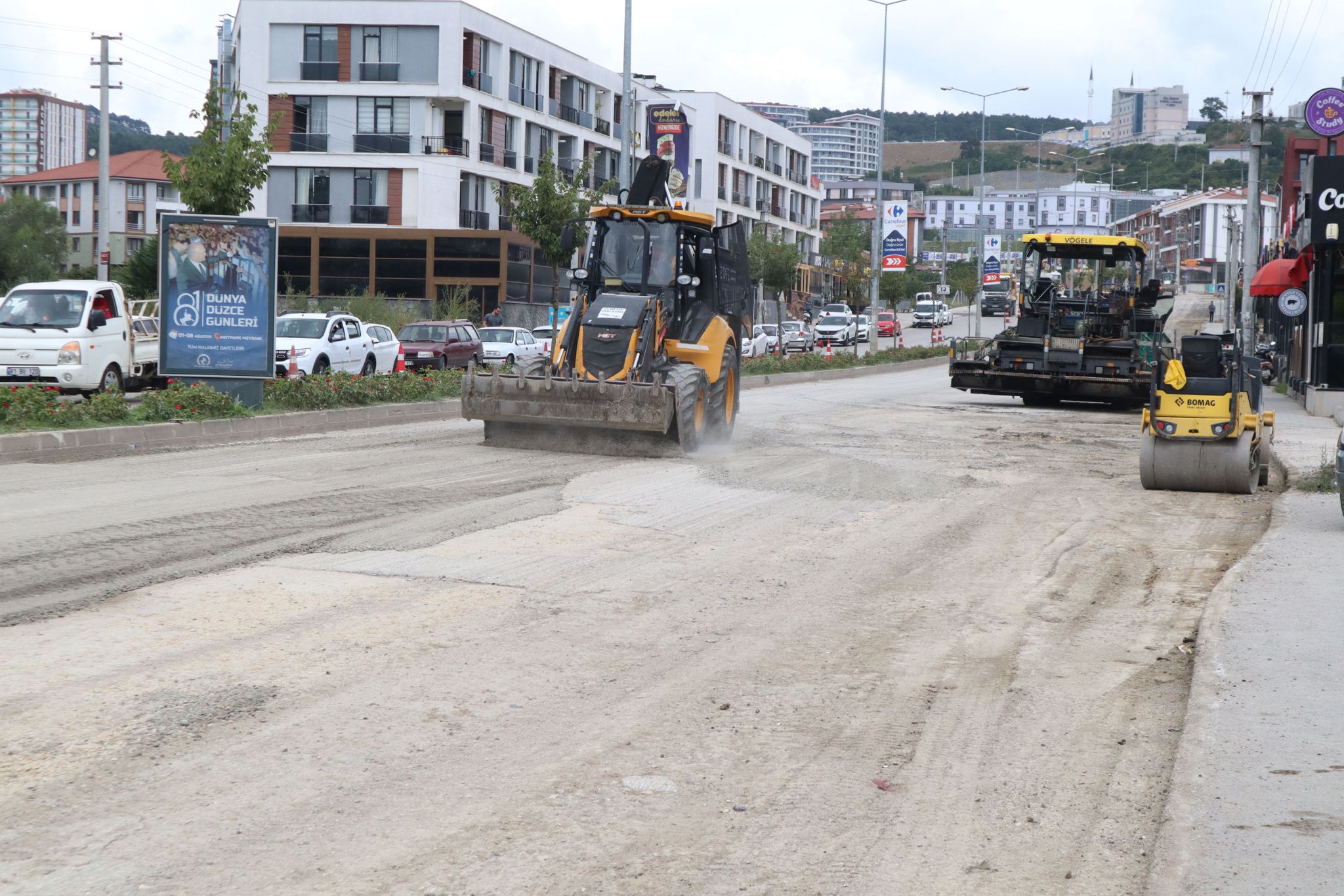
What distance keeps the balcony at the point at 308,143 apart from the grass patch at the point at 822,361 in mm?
25930

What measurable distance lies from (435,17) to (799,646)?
56804mm

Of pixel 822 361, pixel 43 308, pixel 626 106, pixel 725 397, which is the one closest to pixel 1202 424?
pixel 725 397

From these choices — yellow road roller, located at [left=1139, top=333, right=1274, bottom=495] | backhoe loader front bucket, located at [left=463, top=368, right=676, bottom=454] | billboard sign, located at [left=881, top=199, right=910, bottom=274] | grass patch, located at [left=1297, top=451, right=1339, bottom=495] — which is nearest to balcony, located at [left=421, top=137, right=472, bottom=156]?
billboard sign, located at [left=881, top=199, right=910, bottom=274]

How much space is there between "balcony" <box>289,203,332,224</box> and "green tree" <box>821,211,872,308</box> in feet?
78.3

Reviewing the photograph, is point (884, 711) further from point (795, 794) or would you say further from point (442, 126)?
point (442, 126)

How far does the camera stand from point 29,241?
84938 mm

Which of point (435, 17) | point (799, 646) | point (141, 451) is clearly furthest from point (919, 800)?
point (435, 17)

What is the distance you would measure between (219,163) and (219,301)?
520 inches

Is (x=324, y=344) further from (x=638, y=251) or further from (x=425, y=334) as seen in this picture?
(x=638, y=251)

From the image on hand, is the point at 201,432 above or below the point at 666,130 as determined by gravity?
below

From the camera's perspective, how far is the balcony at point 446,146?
6022 centimetres

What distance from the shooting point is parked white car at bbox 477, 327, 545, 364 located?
35.1 m

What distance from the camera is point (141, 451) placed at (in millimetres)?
15359

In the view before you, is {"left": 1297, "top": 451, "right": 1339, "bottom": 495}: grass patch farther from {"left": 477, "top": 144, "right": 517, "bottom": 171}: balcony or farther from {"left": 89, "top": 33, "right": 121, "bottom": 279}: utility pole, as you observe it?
{"left": 477, "top": 144, "right": 517, "bottom": 171}: balcony
